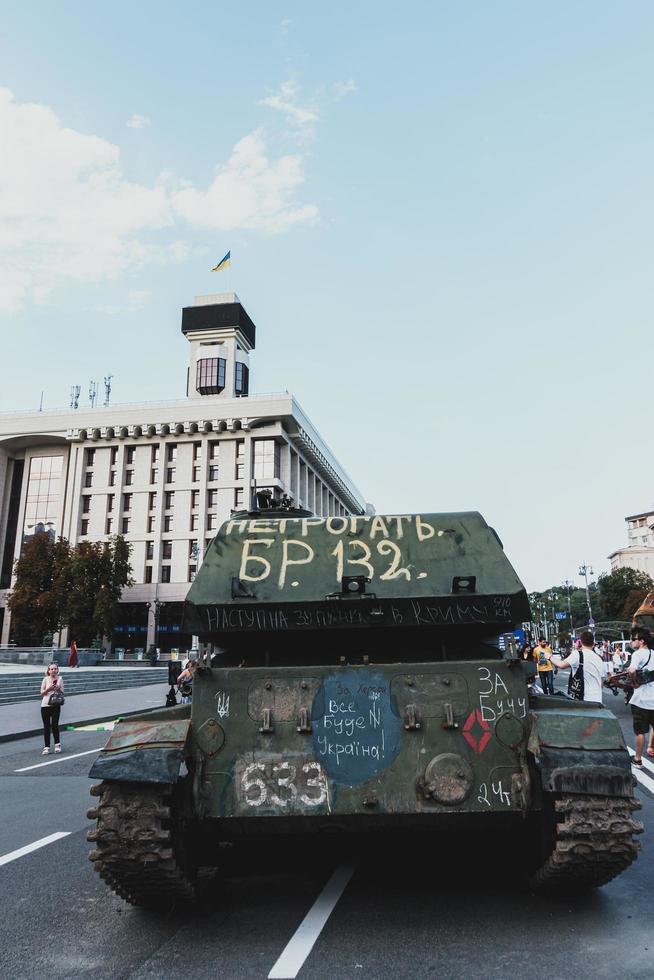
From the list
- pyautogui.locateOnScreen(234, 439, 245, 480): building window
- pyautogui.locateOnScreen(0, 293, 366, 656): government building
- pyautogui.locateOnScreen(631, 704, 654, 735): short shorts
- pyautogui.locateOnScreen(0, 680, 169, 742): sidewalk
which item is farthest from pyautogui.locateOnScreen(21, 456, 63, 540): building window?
pyautogui.locateOnScreen(631, 704, 654, 735): short shorts

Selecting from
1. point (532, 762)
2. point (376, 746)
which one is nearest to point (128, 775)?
point (376, 746)

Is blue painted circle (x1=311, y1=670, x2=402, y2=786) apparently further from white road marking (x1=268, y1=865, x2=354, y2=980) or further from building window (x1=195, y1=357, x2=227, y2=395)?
building window (x1=195, y1=357, x2=227, y2=395)

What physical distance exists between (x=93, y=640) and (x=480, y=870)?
69.7 meters

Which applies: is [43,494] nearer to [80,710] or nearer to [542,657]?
[80,710]

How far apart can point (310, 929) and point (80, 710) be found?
806 inches

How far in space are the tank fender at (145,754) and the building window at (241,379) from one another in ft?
270

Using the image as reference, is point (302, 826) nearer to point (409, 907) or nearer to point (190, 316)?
point (409, 907)

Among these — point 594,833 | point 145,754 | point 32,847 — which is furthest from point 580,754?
point 32,847

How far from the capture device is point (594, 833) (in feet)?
13.8

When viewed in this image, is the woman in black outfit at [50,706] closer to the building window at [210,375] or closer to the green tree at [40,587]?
the green tree at [40,587]

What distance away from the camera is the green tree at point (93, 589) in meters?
64.2

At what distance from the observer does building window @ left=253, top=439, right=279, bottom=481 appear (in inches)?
3027

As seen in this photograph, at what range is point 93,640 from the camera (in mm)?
70688

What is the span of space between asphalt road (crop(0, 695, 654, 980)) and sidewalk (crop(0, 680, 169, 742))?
35.2ft
